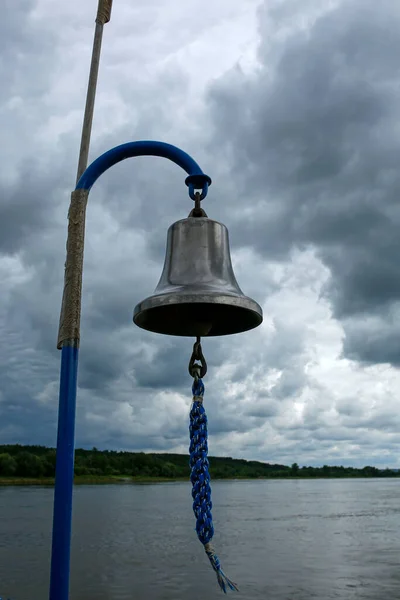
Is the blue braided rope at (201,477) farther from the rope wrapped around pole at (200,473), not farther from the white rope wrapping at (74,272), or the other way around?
the white rope wrapping at (74,272)

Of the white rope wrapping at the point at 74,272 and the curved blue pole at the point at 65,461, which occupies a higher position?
the white rope wrapping at the point at 74,272

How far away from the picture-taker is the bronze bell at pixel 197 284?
3.25 m

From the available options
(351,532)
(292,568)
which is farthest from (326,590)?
(351,532)

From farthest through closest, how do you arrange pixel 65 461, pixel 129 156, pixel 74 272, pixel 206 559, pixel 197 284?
1. pixel 206 559
2. pixel 129 156
3. pixel 74 272
4. pixel 65 461
5. pixel 197 284

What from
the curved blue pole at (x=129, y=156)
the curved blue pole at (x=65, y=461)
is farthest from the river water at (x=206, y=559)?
the curved blue pole at (x=129, y=156)

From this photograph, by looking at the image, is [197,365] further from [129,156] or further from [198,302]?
[129,156]

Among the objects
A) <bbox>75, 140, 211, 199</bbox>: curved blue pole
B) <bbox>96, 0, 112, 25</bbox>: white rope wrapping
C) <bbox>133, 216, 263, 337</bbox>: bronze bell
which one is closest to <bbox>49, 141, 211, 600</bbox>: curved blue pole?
<bbox>75, 140, 211, 199</bbox>: curved blue pole

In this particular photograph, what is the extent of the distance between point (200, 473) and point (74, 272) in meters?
1.59

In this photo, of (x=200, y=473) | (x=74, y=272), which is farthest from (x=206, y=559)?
(x=200, y=473)

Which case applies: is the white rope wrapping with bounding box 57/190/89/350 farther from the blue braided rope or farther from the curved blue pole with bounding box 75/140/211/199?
the blue braided rope

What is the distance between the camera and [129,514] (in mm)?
55406

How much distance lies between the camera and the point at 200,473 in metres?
2.99

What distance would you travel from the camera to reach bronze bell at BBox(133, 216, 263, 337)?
10.7 feet

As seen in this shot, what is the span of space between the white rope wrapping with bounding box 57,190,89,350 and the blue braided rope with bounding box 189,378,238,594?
3.27 feet
